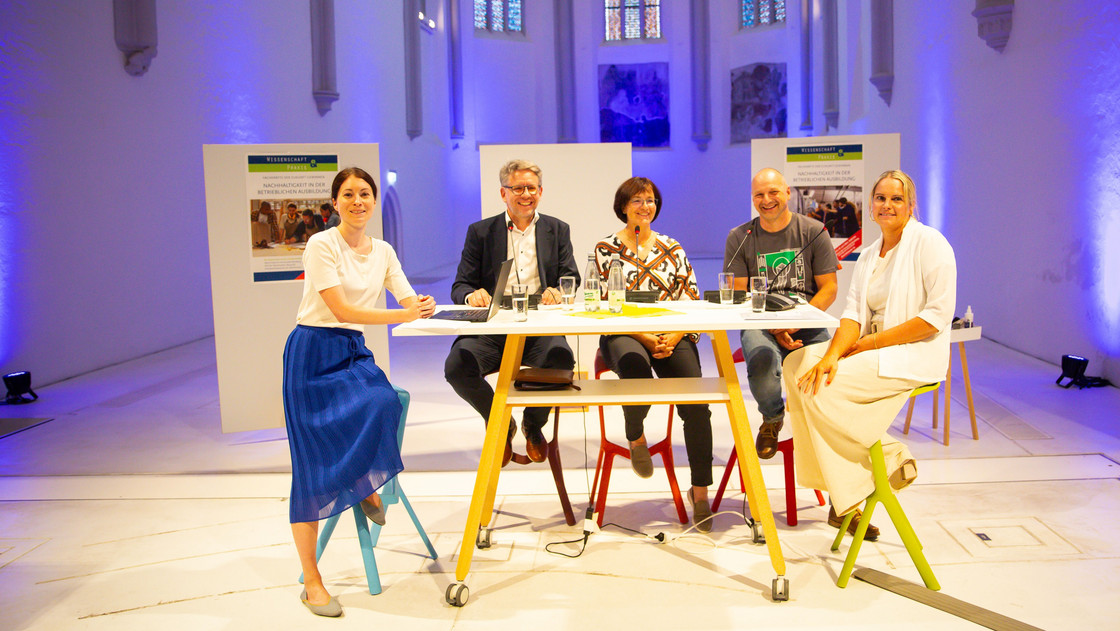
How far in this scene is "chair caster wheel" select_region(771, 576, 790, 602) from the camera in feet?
9.52

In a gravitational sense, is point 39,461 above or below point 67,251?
below

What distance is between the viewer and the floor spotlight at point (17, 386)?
242 inches

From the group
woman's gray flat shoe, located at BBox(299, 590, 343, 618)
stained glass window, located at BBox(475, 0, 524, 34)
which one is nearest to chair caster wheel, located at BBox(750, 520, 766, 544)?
woman's gray flat shoe, located at BBox(299, 590, 343, 618)

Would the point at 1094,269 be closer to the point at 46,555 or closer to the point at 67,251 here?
the point at 46,555

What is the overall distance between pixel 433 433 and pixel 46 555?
2.15 meters

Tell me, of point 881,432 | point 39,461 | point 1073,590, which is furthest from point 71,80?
point 1073,590

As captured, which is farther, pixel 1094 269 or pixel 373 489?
pixel 1094 269

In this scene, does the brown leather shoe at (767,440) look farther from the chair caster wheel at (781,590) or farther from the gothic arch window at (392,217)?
the gothic arch window at (392,217)

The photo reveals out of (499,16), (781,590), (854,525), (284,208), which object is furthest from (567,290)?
(499,16)

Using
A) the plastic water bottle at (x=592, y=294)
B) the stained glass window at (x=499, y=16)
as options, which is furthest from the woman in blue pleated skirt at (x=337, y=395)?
the stained glass window at (x=499, y=16)

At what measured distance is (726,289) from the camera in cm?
352

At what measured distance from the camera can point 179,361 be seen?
795 centimetres

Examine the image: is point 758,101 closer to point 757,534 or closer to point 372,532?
point 757,534

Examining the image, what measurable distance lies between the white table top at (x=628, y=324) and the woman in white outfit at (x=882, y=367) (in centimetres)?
20
